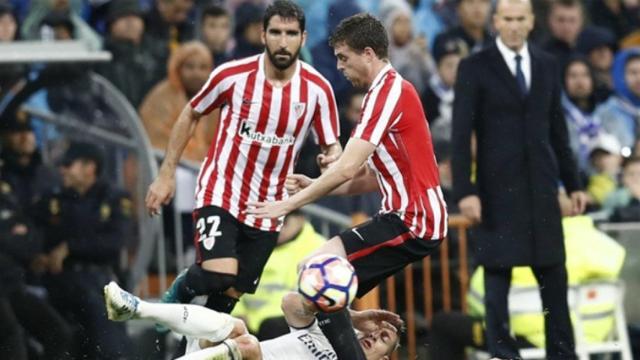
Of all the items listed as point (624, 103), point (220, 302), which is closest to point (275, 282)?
point (220, 302)

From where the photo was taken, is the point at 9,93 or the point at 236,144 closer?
Result: the point at 236,144

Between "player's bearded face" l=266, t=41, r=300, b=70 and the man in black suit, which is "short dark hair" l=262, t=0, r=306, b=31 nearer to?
"player's bearded face" l=266, t=41, r=300, b=70

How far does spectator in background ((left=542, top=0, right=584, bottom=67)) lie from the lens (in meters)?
15.4

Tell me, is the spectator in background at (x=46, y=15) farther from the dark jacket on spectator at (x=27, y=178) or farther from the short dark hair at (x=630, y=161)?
the short dark hair at (x=630, y=161)

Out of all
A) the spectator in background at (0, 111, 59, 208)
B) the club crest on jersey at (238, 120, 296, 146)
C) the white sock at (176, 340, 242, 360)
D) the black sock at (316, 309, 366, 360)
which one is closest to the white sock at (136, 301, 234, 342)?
the white sock at (176, 340, 242, 360)

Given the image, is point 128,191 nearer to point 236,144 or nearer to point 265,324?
point 265,324

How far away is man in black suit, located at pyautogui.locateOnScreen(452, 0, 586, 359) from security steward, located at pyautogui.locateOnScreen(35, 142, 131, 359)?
305cm

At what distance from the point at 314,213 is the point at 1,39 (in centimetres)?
276

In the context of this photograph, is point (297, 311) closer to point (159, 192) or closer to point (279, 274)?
point (159, 192)

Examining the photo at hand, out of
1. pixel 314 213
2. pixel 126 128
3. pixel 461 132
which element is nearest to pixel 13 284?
pixel 126 128

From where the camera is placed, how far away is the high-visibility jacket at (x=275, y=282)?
40.6 feet

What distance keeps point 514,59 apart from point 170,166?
7.93 feet

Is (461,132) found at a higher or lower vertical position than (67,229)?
higher

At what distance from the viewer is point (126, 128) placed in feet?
43.2
